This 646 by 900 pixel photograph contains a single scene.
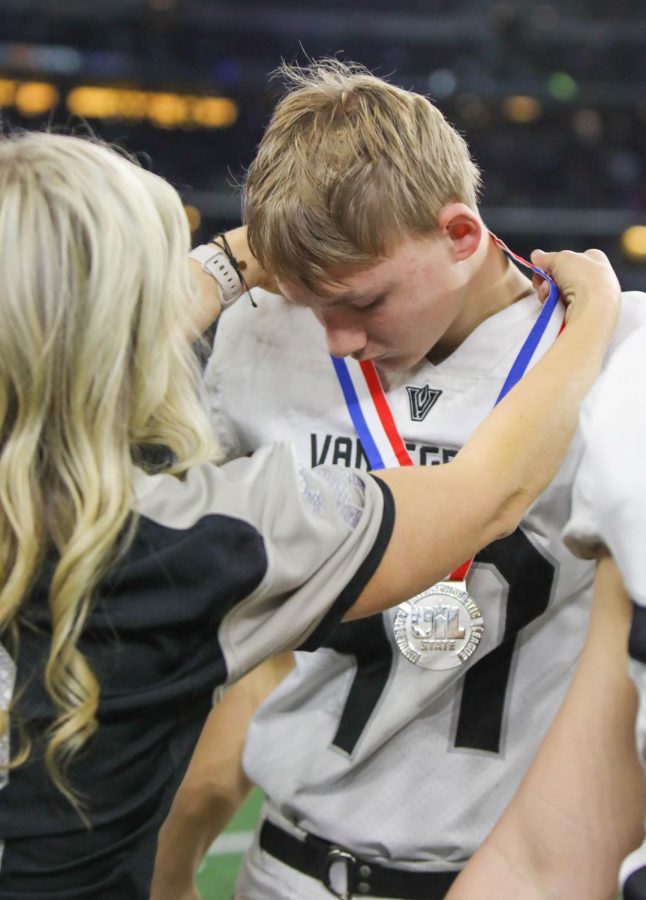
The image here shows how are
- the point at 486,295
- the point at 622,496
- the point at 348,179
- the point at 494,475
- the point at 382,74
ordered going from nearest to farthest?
the point at 622,496 < the point at 494,475 < the point at 348,179 < the point at 486,295 < the point at 382,74

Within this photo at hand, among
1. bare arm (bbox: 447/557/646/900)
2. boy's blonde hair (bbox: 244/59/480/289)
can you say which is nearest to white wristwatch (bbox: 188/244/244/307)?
boy's blonde hair (bbox: 244/59/480/289)

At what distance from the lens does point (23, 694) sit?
1.11m

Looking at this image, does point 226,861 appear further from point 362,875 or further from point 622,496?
point 622,496

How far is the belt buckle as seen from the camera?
5.37 feet

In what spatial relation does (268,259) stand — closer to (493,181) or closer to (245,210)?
(245,210)

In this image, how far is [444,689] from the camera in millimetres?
1615

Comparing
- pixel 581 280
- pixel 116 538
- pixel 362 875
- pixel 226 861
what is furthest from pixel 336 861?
pixel 226 861

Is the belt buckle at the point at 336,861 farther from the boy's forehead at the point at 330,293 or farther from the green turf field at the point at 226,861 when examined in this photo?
the green turf field at the point at 226,861

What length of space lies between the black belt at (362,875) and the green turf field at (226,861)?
4.78 ft

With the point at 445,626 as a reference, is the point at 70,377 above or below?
above

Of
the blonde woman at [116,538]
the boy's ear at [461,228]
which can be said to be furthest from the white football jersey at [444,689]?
the blonde woman at [116,538]

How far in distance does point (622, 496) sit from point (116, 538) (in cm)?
47

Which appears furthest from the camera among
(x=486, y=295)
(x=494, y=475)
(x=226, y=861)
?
(x=226, y=861)

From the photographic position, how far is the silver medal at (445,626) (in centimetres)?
157
